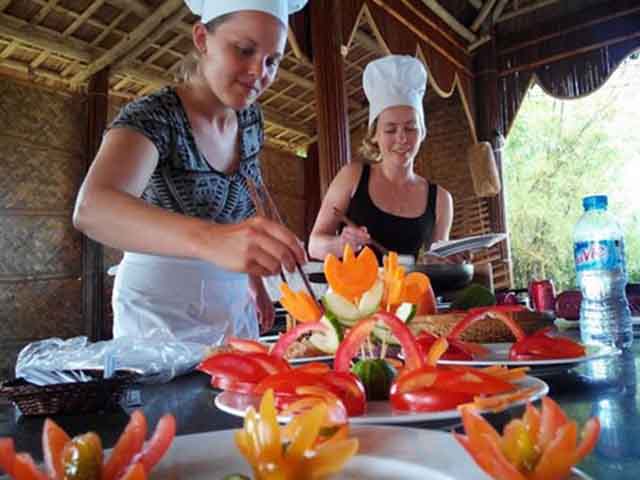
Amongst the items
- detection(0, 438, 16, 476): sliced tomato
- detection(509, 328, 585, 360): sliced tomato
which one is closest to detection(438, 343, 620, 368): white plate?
detection(509, 328, 585, 360): sliced tomato

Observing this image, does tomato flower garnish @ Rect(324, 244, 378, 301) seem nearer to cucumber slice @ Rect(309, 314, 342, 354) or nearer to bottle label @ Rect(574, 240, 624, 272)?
cucumber slice @ Rect(309, 314, 342, 354)

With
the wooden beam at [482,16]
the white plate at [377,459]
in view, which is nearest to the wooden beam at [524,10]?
the wooden beam at [482,16]

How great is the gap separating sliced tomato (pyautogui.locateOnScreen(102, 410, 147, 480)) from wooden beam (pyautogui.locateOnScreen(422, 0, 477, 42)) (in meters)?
6.26

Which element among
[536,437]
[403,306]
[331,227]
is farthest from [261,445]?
[331,227]

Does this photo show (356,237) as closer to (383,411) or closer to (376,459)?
(383,411)

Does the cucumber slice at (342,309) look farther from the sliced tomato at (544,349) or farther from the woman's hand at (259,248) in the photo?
the sliced tomato at (544,349)

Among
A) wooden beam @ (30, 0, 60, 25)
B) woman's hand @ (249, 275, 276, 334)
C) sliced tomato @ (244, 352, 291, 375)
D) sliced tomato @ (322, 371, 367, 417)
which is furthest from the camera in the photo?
wooden beam @ (30, 0, 60, 25)

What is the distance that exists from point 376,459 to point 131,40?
610cm

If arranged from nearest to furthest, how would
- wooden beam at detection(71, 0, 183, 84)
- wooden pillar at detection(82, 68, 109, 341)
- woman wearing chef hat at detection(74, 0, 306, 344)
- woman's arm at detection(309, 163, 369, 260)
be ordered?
woman wearing chef hat at detection(74, 0, 306, 344) → woman's arm at detection(309, 163, 369, 260) → wooden beam at detection(71, 0, 183, 84) → wooden pillar at detection(82, 68, 109, 341)

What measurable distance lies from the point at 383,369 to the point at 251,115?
1.23m

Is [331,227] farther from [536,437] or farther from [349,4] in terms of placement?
[349,4]

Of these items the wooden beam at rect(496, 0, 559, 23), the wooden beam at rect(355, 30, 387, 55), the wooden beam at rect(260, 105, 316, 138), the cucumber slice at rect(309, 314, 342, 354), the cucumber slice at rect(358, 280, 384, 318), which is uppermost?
the wooden beam at rect(496, 0, 559, 23)

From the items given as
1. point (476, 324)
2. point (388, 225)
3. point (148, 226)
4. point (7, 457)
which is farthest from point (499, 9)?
point (7, 457)

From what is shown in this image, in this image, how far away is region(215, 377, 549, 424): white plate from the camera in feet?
1.66
